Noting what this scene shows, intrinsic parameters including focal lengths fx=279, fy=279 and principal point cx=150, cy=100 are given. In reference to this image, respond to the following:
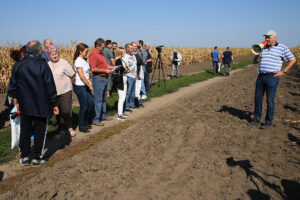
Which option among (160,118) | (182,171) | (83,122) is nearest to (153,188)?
(182,171)

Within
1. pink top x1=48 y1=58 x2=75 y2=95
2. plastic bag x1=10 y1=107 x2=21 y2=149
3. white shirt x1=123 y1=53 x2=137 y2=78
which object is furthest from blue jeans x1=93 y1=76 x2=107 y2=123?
plastic bag x1=10 y1=107 x2=21 y2=149

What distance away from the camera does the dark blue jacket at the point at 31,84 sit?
4.52 meters

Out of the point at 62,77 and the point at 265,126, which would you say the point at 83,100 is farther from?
the point at 265,126

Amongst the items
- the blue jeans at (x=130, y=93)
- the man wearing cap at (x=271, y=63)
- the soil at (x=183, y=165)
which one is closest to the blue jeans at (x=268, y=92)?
the man wearing cap at (x=271, y=63)

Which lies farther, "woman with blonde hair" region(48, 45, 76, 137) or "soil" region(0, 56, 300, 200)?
"woman with blonde hair" region(48, 45, 76, 137)

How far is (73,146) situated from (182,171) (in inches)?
102

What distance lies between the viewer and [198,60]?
116ft

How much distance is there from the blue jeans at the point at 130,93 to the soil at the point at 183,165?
1238 mm

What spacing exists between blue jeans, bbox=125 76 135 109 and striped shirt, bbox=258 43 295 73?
144 inches

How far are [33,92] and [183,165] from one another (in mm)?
2733

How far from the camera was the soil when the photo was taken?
→ 3.75 meters

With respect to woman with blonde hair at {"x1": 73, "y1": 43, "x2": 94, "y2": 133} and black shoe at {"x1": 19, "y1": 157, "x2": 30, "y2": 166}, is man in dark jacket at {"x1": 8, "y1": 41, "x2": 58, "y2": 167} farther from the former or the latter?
woman with blonde hair at {"x1": 73, "y1": 43, "x2": 94, "y2": 133}

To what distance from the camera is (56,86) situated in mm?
5715

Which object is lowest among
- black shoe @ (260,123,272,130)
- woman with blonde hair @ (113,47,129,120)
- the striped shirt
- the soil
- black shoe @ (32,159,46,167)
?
black shoe @ (32,159,46,167)
